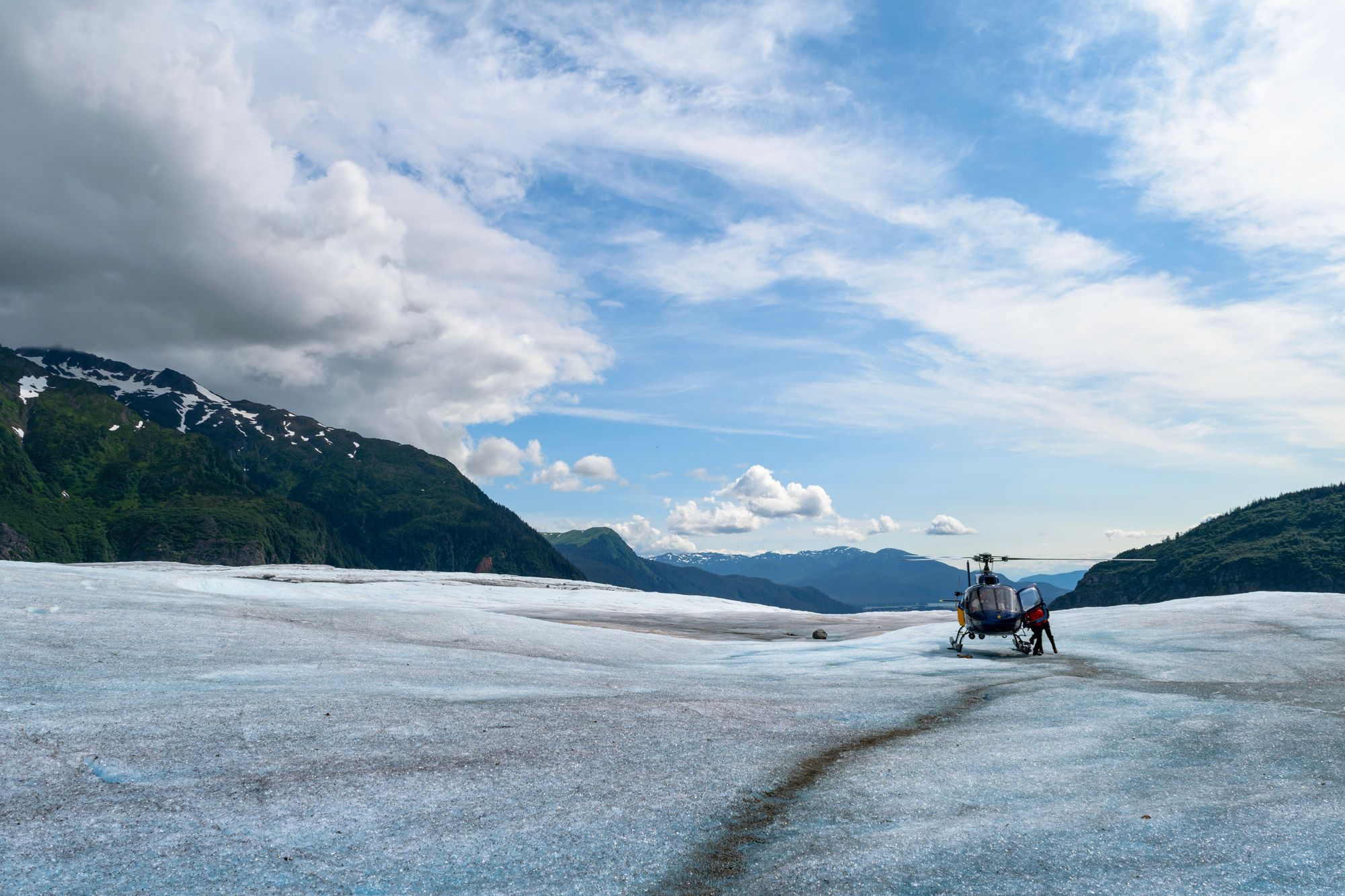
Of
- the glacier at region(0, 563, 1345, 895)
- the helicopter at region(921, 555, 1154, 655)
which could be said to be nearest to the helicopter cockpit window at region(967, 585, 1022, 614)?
the helicopter at region(921, 555, 1154, 655)

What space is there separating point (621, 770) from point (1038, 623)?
2331 centimetres

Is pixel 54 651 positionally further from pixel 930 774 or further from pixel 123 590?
pixel 930 774

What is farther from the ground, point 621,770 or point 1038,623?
point 1038,623

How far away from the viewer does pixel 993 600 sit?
30922 mm

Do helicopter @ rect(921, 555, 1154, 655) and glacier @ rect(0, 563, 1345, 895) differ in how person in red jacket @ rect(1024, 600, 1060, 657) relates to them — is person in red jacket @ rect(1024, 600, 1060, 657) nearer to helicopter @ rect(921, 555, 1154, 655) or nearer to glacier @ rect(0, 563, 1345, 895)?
helicopter @ rect(921, 555, 1154, 655)

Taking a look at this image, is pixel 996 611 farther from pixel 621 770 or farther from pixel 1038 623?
pixel 621 770

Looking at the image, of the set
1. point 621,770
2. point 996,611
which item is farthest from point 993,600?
point 621,770

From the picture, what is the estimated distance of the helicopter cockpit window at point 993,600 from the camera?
30.5m

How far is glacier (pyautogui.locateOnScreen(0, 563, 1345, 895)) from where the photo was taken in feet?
27.3

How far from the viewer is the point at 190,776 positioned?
34.6 ft

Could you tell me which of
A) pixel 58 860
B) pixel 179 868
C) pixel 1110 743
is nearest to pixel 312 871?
pixel 179 868

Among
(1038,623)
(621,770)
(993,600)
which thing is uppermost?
(993,600)

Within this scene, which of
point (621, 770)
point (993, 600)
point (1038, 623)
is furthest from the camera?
point (993, 600)

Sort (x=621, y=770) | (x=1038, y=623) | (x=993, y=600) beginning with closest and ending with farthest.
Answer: (x=621, y=770)
(x=1038, y=623)
(x=993, y=600)
